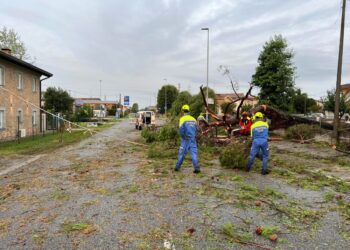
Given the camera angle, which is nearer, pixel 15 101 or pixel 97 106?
pixel 15 101

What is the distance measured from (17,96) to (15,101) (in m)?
2.18

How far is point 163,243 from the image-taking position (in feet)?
12.1

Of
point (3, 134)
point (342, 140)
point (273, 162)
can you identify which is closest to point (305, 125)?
point (342, 140)

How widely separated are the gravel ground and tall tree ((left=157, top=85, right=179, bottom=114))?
2578 inches

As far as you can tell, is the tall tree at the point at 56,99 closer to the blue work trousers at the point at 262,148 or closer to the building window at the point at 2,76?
the building window at the point at 2,76

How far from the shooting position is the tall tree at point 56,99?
4198cm

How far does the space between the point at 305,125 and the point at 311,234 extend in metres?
14.1

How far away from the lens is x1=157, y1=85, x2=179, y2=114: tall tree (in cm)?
7477

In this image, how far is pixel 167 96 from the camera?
75938 millimetres

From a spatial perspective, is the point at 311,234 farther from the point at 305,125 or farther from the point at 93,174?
the point at 305,125

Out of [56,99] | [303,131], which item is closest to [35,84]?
[56,99]

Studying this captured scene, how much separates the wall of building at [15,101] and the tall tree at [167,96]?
5002 centimetres

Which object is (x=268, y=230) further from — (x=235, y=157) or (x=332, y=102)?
(x=332, y=102)

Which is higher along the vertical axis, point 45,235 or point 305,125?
point 305,125
